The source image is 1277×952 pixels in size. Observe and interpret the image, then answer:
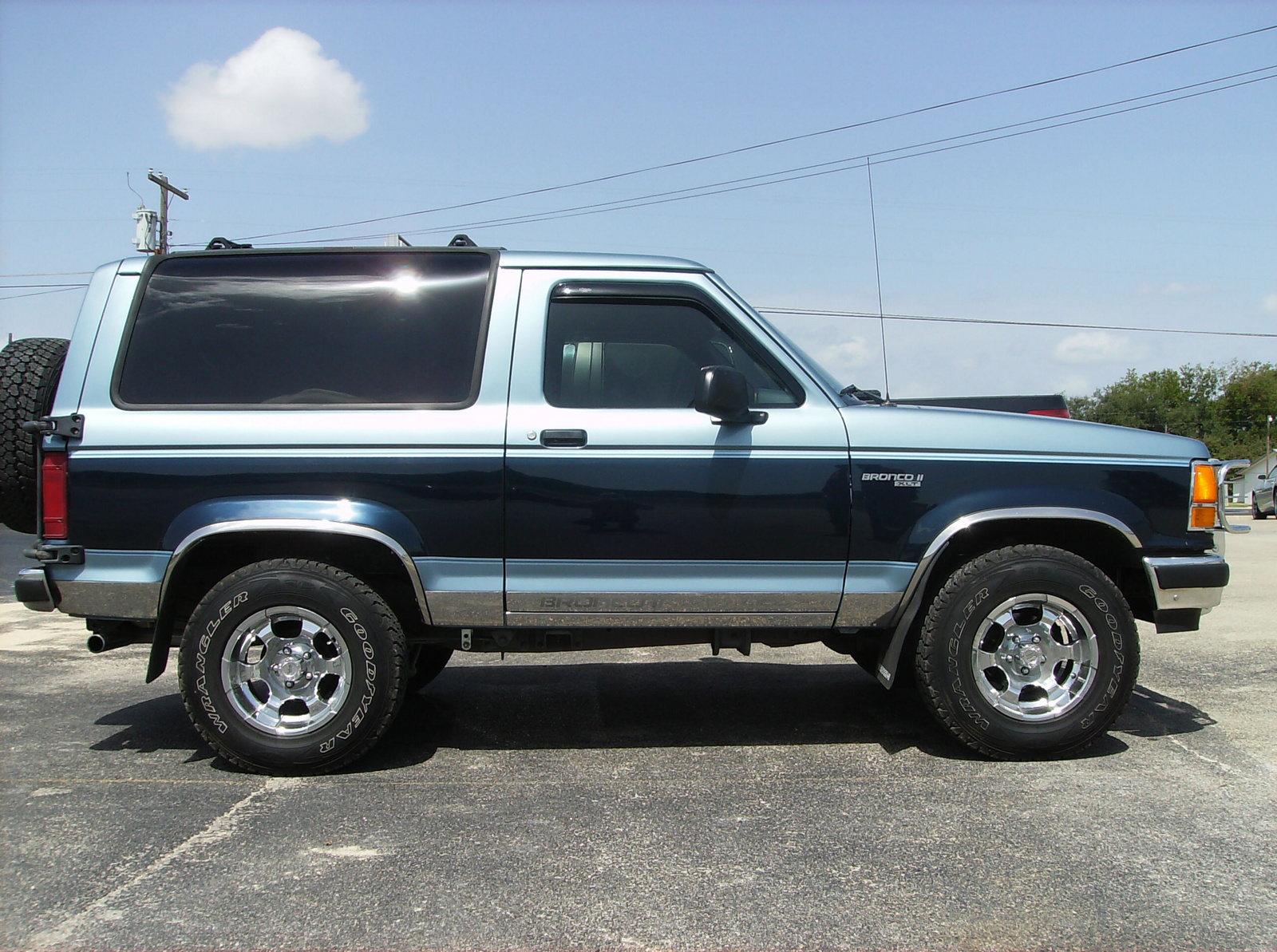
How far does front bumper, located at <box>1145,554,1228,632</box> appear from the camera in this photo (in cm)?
419

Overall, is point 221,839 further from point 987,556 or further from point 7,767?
point 987,556

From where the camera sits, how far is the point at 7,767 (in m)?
4.14

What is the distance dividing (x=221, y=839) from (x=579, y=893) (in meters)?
→ 1.32

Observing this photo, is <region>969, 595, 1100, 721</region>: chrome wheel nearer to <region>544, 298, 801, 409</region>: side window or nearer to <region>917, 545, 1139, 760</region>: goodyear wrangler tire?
<region>917, 545, 1139, 760</region>: goodyear wrangler tire

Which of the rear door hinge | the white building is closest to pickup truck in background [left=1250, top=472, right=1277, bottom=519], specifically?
the white building

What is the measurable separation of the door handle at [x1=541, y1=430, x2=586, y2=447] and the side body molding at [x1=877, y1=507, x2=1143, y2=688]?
151 cm

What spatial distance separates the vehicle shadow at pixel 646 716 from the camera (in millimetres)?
4484

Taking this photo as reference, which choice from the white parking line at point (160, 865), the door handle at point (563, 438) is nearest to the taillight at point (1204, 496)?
the door handle at point (563, 438)

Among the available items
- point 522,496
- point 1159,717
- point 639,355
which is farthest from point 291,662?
point 1159,717

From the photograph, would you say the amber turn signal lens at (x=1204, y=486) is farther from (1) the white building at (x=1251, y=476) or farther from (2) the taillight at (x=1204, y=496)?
(1) the white building at (x=1251, y=476)

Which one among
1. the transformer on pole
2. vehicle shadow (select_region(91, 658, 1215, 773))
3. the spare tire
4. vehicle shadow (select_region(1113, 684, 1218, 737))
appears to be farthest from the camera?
the transformer on pole

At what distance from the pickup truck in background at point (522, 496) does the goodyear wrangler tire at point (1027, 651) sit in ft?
0.04

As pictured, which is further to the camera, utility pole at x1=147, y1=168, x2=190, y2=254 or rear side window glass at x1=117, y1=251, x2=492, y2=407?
utility pole at x1=147, y1=168, x2=190, y2=254

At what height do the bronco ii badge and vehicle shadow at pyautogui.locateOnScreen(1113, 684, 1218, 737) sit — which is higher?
the bronco ii badge
